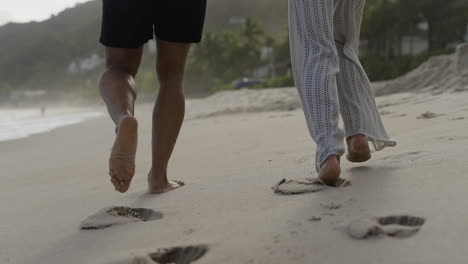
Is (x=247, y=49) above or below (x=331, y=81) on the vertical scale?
below

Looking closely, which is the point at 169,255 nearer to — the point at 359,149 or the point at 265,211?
the point at 265,211

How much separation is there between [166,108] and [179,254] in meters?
1.07

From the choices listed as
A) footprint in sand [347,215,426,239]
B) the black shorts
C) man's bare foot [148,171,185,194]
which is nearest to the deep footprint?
footprint in sand [347,215,426,239]

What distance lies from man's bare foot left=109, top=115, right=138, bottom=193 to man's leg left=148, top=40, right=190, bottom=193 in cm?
53

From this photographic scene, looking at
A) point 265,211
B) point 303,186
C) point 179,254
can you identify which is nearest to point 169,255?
point 179,254

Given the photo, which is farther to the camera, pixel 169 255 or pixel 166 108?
pixel 166 108

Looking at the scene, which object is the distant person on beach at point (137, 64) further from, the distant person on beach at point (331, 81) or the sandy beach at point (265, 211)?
the distant person on beach at point (331, 81)

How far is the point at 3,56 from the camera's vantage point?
14075 cm

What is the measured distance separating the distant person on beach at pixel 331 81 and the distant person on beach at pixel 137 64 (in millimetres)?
499

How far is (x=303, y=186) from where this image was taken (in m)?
1.90

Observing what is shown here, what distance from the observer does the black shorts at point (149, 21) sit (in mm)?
2070

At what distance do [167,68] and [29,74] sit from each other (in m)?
133

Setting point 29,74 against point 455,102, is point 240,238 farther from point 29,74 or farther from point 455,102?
point 29,74

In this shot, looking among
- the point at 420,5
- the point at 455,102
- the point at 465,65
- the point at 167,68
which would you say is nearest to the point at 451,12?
the point at 420,5
